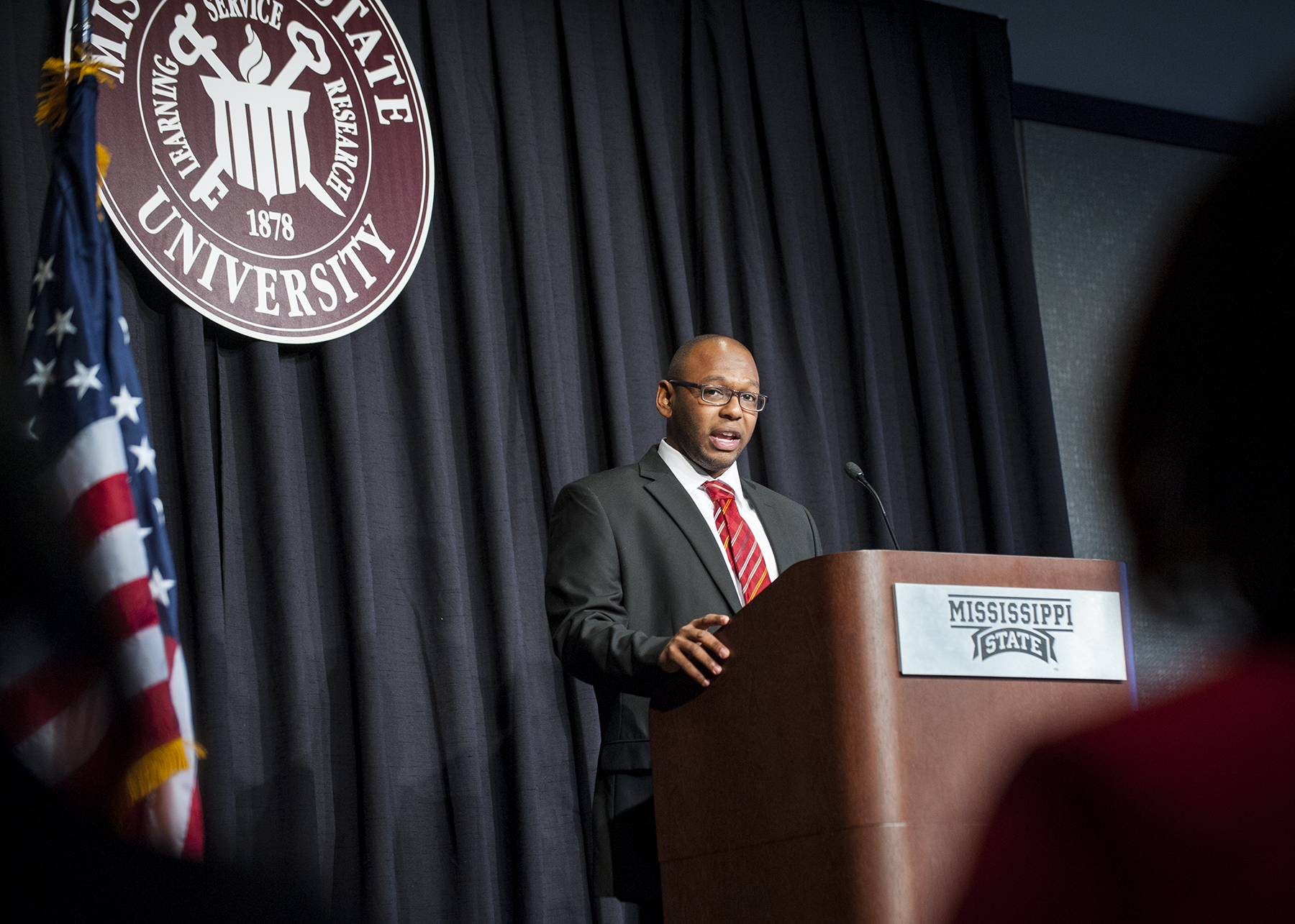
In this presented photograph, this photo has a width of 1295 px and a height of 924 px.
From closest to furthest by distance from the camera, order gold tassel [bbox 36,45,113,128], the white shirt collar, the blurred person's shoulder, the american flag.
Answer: the blurred person's shoulder → the american flag → gold tassel [bbox 36,45,113,128] → the white shirt collar

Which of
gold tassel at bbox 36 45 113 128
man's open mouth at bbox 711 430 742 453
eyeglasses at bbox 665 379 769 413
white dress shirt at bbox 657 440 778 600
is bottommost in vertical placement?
white dress shirt at bbox 657 440 778 600

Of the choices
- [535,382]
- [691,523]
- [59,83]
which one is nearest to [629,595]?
[691,523]

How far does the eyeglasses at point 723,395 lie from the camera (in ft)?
9.71

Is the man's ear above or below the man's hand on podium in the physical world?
above

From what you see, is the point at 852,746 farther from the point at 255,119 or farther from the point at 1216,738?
the point at 255,119

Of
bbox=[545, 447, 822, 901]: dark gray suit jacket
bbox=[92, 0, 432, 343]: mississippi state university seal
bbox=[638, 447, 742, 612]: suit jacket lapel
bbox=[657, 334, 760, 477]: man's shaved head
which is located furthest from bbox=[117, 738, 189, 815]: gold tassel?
bbox=[92, 0, 432, 343]: mississippi state university seal

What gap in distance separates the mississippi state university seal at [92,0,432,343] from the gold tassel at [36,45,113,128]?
87cm

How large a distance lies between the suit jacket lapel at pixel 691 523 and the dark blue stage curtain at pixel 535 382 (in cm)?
89

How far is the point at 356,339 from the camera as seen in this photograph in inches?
140

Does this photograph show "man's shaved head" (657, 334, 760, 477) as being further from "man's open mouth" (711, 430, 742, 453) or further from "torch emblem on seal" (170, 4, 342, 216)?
"torch emblem on seal" (170, 4, 342, 216)

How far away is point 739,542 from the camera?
107 inches

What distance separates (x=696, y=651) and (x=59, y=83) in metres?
1.48

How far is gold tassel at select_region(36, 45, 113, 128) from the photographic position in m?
2.28

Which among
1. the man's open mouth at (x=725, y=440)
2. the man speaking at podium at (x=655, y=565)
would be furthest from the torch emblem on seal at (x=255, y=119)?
the man's open mouth at (x=725, y=440)
